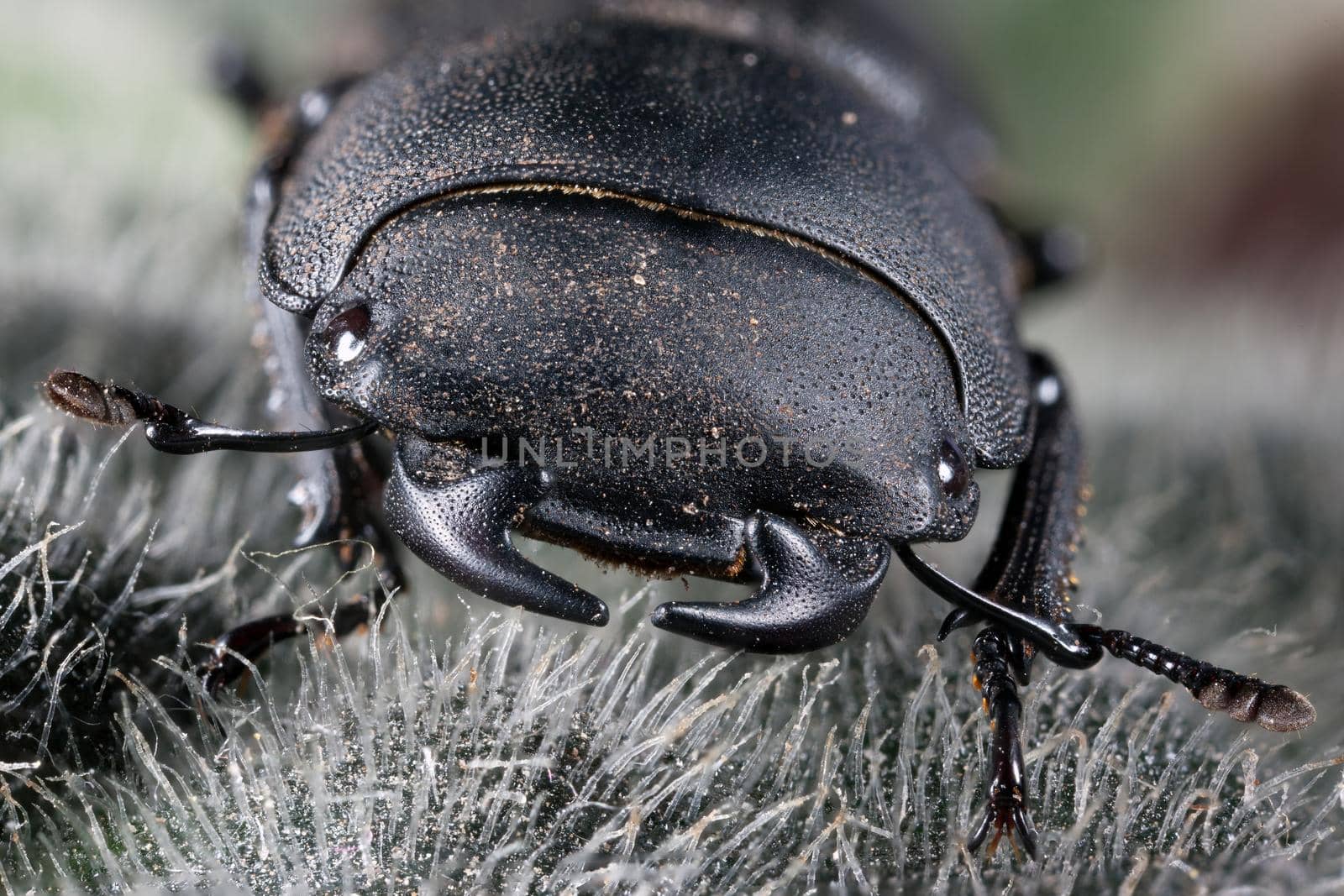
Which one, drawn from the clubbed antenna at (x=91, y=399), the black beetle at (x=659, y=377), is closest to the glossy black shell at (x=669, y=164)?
the black beetle at (x=659, y=377)

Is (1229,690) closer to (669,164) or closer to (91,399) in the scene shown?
(669,164)

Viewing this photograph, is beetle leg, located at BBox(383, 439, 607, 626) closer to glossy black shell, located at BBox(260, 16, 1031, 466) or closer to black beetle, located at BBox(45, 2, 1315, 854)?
black beetle, located at BBox(45, 2, 1315, 854)

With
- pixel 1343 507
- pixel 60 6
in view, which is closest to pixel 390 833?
pixel 1343 507

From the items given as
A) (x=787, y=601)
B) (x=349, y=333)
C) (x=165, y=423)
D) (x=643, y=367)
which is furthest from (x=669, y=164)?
(x=165, y=423)

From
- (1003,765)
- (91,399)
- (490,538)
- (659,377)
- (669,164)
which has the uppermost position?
(669,164)

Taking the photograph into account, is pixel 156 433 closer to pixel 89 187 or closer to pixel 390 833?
pixel 390 833

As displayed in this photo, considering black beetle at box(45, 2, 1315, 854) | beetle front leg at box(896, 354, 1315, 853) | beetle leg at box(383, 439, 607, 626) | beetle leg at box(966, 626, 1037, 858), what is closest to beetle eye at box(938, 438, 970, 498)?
black beetle at box(45, 2, 1315, 854)

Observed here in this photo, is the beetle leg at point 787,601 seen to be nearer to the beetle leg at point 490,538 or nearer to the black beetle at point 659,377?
the black beetle at point 659,377
